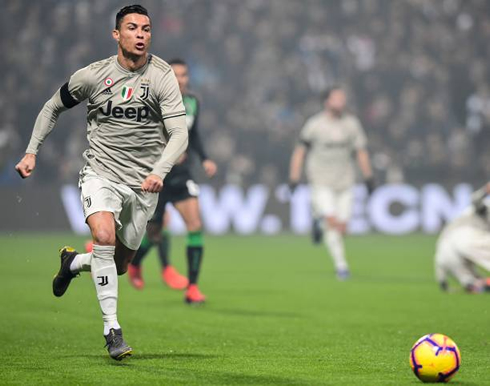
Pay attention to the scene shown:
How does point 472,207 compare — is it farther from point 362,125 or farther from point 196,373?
point 362,125

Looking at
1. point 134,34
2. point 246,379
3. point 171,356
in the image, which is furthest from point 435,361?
point 134,34

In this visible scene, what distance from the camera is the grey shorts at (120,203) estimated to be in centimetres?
703

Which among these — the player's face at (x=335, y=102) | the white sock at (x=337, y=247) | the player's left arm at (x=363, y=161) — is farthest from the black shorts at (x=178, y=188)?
the player's face at (x=335, y=102)

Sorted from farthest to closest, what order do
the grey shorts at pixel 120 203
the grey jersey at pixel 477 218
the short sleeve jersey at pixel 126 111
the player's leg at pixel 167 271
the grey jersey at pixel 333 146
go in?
the grey jersey at pixel 333 146
the player's leg at pixel 167 271
the grey jersey at pixel 477 218
the short sleeve jersey at pixel 126 111
the grey shorts at pixel 120 203

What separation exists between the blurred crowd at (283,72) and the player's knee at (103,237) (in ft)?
51.8

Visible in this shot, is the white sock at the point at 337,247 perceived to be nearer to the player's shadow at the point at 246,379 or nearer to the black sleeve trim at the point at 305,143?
the black sleeve trim at the point at 305,143

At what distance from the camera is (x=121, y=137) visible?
7273 mm

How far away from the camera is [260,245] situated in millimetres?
20781

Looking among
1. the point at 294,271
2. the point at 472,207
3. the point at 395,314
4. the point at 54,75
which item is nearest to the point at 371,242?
the point at 294,271

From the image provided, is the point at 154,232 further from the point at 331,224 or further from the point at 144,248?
the point at 331,224

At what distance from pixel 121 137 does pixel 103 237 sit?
78 cm

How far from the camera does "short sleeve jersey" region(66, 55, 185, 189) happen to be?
7137 millimetres

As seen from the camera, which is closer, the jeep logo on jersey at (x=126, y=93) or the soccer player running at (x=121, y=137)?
the soccer player running at (x=121, y=137)

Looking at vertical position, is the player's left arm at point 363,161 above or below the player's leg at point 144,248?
above
